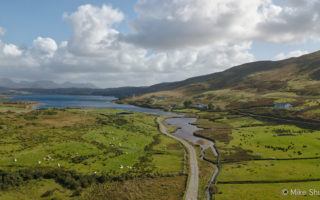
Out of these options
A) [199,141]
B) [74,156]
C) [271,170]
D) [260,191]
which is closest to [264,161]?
[271,170]

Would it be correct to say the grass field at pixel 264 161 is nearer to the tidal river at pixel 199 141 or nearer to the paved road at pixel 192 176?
the tidal river at pixel 199 141

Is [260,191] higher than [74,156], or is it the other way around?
[74,156]

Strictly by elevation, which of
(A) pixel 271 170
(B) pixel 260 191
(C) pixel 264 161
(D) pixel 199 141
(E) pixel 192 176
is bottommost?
(B) pixel 260 191

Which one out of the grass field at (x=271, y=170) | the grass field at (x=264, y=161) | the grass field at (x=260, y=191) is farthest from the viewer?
the grass field at (x=271, y=170)

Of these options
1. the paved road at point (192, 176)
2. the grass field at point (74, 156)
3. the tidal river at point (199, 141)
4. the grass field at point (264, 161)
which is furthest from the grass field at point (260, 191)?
the grass field at point (74, 156)

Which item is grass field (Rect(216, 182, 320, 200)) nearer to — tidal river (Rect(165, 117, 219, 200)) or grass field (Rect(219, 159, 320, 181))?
tidal river (Rect(165, 117, 219, 200))

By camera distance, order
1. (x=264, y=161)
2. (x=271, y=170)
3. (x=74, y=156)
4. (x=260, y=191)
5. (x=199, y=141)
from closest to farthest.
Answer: (x=260, y=191) < (x=271, y=170) < (x=74, y=156) < (x=264, y=161) < (x=199, y=141)

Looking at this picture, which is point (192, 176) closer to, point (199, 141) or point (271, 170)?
point (271, 170)

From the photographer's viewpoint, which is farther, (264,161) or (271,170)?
(264,161)

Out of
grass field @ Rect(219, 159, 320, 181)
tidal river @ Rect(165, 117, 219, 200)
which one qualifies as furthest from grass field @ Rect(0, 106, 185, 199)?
grass field @ Rect(219, 159, 320, 181)
